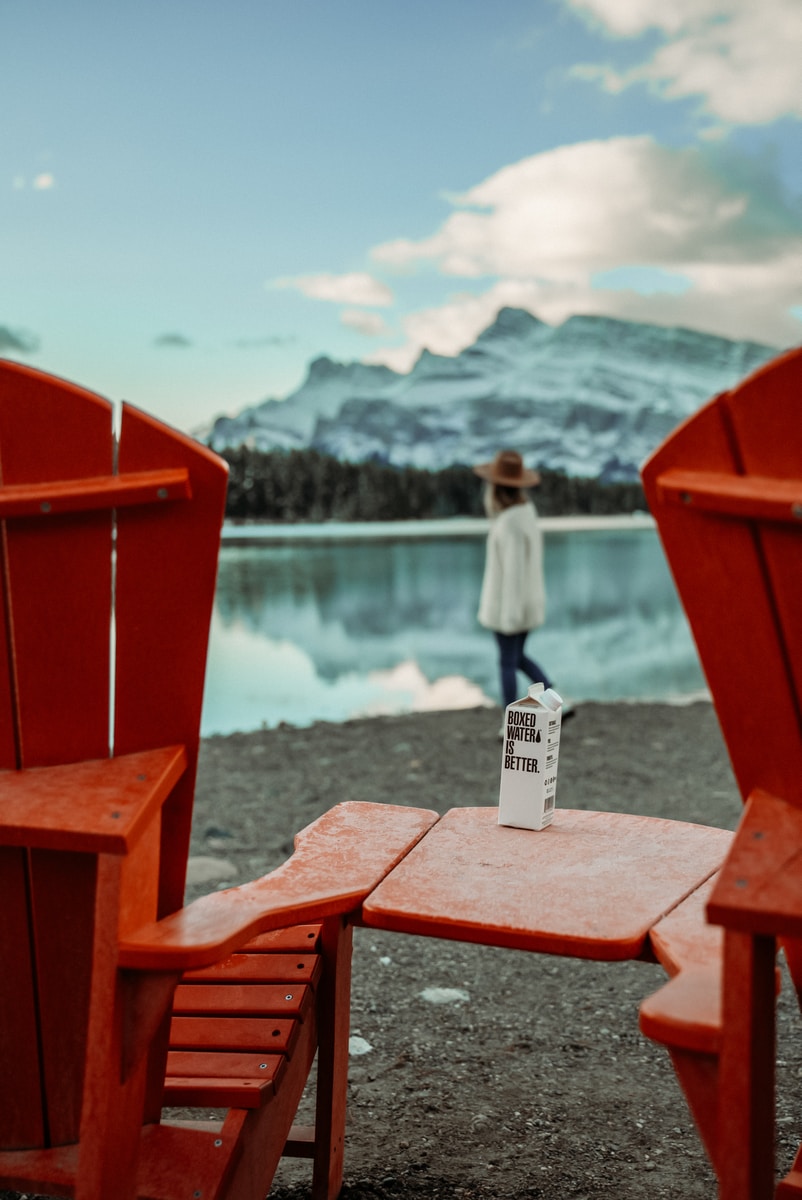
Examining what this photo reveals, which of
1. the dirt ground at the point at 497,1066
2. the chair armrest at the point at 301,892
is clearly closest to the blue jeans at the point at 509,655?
the dirt ground at the point at 497,1066

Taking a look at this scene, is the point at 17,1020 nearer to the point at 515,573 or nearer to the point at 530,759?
the point at 530,759

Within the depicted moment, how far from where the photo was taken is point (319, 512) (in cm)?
2702

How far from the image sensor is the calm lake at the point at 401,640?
10.1 m

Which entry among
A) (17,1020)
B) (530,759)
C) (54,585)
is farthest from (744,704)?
(17,1020)

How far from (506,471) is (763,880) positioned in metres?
5.73

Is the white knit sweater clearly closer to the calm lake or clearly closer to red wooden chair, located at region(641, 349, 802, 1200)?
the calm lake

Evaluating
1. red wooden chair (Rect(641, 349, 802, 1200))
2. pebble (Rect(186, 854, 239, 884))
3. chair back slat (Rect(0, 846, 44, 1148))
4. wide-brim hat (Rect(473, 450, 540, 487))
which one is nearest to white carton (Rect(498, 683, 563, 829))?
red wooden chair (Rect(641, 349, 802, 1200))

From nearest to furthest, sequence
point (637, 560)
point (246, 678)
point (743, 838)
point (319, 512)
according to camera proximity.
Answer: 1. point (743, 838)
2. point (246, 678)
3. point (319, 512)
4. point (637, 560)

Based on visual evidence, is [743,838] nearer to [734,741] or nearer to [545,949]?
[734,741]

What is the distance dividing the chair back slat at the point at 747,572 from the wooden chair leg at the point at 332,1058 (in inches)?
34.7

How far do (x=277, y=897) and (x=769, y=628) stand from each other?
0.88m

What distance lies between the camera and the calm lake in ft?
33.2

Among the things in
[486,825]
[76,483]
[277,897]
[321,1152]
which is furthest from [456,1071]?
[76,483]

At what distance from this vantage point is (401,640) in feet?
48.8
